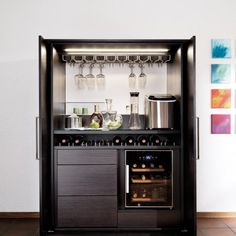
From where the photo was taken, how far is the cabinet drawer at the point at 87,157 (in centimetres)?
303

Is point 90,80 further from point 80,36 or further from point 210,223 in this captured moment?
point 210,223

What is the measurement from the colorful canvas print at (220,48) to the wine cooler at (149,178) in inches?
52.0

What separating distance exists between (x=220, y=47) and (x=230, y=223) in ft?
6.29

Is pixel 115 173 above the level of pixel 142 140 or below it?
below

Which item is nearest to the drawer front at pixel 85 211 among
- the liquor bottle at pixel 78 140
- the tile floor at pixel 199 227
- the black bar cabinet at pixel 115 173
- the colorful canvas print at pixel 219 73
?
the black bar cabinet at pixel 115 173

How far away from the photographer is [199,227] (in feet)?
10.8

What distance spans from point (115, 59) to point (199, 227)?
6.39 feet

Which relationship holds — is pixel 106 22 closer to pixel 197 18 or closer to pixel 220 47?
pixel 197 18

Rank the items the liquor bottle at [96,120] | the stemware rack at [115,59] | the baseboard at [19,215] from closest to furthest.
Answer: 1. the liquor bottle at [96,120]
2. the stemware rack at [115,59]
3. the baseboard at [19,215]

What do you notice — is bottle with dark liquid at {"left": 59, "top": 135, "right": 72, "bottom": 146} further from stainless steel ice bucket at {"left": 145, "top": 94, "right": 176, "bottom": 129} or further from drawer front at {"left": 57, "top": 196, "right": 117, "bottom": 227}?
stainless steel ice bucket at {"left": 145, "top": 94, "right": 176, "bottom": 129}

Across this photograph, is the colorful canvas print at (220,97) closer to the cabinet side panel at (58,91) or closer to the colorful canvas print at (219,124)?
the colorful canvas print at (219,124)

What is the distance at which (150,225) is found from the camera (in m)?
3.07

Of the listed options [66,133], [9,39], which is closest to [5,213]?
[66,133]

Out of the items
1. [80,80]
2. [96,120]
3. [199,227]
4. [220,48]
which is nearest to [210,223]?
[199,227]
